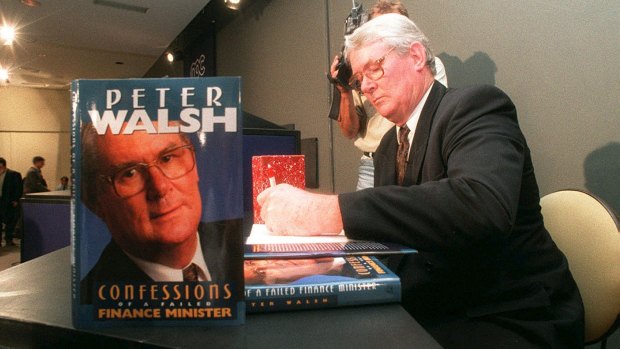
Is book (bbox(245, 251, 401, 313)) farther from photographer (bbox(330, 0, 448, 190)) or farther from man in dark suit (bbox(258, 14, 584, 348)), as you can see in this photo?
photographer (bbox(330, 0, 448, 190))

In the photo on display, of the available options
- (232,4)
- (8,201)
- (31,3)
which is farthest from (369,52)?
(8,201)

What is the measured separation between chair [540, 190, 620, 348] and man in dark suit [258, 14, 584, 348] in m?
0.07

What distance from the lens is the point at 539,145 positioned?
169 cm

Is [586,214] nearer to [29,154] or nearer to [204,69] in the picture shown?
[204,69]

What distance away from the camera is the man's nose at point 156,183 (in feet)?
1.37

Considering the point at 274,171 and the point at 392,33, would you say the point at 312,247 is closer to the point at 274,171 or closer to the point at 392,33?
the point at 274,171

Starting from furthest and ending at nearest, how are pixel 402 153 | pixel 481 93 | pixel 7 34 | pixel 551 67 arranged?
pixel 7 34, pixel 551 67, pixel 402 153, pixel 481 93

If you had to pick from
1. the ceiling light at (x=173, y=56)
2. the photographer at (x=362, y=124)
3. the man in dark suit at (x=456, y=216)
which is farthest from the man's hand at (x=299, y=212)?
the ceiling light at (x=173, y=56)

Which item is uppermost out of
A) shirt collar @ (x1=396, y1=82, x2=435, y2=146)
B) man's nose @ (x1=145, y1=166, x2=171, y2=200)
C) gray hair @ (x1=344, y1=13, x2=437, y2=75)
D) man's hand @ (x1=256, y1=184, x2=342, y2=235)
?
gray hair @ (x1=344, y1=13, x2=437, y2=75)

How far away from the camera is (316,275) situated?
1.69ft

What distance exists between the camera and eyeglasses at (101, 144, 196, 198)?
0.42 m

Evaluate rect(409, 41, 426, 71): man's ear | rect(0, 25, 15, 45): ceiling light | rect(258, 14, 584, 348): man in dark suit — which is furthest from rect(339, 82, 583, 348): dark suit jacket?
rect(0, 25, 15, 45): ceiling light

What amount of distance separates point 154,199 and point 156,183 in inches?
0.7

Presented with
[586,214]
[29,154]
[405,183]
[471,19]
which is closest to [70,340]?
[405,183]
